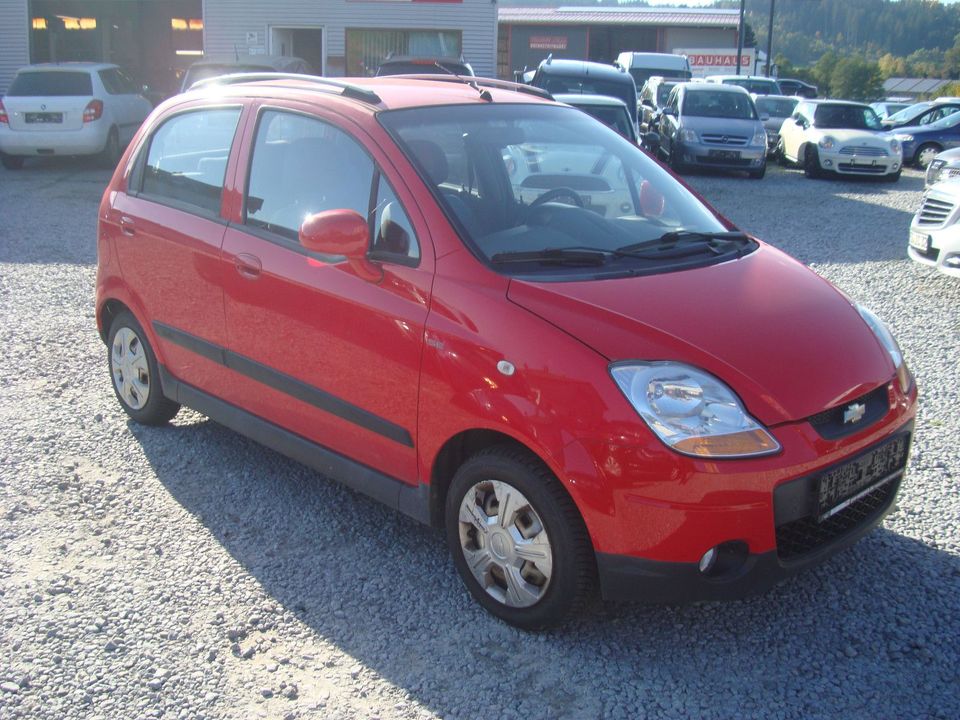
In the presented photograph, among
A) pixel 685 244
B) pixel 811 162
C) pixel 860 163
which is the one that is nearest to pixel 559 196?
pixel 685 244

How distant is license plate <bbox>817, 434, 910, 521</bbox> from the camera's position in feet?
10.6

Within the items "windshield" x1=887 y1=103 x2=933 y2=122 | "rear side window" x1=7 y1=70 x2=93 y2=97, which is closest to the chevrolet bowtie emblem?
"rear side window" x1=7 y1=70 x2=93 y2=97

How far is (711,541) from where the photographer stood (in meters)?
3.06

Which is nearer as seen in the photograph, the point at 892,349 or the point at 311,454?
the point at 892,349

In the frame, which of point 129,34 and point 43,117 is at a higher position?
point 129,34

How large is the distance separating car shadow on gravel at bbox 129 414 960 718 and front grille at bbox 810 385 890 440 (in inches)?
28.9

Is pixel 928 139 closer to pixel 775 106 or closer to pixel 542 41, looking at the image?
pixel 775 106

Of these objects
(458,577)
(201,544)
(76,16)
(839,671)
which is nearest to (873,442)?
(839,671)

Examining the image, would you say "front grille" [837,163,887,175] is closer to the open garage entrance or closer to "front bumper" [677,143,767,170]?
"front bumper" [677,143,767,170]

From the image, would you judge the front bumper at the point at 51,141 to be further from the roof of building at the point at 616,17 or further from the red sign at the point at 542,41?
the red sign at the point at 542,41

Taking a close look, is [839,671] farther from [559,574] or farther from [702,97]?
[702,97]

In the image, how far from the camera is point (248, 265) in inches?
166

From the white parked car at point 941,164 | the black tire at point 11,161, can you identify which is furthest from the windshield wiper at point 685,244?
the black tire at point 11,161

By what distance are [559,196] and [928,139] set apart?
19.5m
